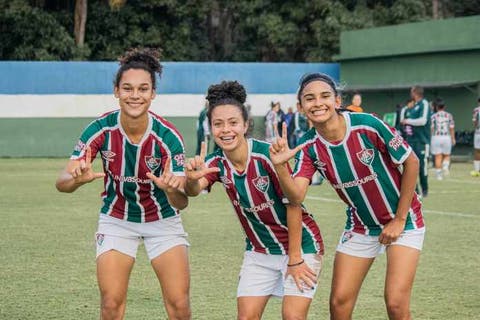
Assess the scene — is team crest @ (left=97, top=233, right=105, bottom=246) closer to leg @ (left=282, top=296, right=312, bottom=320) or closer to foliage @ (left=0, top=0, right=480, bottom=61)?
leg @ (left=282, top=296, right=312, bottom=320)

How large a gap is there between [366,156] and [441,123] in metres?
20.2

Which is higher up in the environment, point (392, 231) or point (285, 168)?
point (285, 168)

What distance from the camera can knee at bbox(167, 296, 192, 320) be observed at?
7.50m

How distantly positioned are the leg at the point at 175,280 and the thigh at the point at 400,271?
1323 millimetres

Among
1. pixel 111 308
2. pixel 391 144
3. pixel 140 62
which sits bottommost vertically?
pixel 111 308

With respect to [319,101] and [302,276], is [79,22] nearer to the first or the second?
[319,101]

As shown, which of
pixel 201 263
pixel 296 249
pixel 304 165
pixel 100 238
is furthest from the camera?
pixel 201 263

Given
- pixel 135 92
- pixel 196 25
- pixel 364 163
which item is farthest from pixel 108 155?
pixel 196 25

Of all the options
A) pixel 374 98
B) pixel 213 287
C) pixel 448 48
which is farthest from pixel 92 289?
pixel 374 98

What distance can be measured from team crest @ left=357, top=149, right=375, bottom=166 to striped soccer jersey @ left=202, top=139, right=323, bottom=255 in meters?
0.51

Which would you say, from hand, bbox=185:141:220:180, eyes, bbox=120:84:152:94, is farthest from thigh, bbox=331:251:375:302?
eyes, bbox=120:84:152:94

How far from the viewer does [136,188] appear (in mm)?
7613

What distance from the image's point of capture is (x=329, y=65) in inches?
1565

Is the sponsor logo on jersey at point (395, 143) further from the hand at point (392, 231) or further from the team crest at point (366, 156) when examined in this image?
the hand at point (392, 231)
